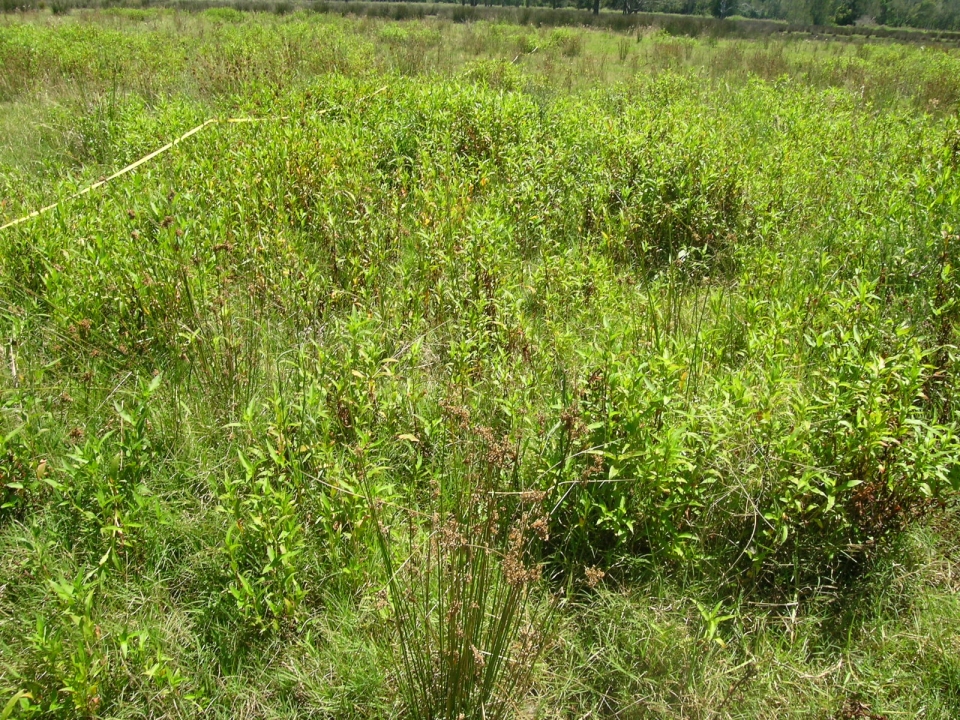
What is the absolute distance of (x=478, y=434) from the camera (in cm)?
226

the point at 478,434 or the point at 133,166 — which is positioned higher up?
the point at 133,166

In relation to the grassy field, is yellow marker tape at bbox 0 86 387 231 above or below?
above

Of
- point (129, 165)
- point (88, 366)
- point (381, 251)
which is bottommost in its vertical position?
point (88, 366)

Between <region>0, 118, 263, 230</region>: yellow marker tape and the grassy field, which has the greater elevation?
<region>0, 118, 263, 230</region>: yellow marker tape

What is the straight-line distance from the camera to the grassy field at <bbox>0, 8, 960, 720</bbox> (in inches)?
80.5

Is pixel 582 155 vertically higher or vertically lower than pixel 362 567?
higher

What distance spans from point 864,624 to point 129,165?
573cm

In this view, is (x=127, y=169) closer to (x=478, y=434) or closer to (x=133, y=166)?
(x=133, y=166)

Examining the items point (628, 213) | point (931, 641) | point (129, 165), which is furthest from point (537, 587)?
point (129, 165)

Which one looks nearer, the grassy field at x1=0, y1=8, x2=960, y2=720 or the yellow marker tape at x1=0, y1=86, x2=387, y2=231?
the grassy field at x1=0, y1=8, x2=960, y2=720

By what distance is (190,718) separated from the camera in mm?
1952

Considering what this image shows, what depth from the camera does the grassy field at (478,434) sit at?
6.71 ft

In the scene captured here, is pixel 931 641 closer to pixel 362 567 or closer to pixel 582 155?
pixel 362 567

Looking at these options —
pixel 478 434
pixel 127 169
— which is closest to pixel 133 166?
pixel 127 169
